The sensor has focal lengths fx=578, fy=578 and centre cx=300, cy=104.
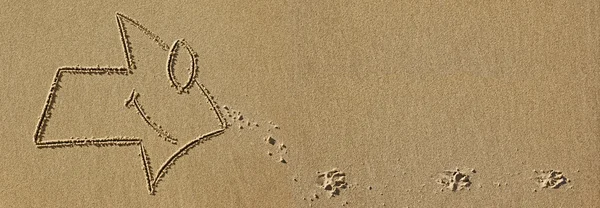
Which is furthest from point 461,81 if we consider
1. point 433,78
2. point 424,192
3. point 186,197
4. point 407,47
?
point 186,197

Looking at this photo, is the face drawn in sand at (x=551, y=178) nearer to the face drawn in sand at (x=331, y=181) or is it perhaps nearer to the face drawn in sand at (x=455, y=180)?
the face drawn in sand at (x=455, y=180)

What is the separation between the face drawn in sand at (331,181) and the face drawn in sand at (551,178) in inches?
34.9

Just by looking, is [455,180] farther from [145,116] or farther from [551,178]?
[145,116]

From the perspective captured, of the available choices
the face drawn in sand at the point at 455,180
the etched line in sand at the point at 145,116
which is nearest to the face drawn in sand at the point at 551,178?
the face drawn in sand at the point at 455,180

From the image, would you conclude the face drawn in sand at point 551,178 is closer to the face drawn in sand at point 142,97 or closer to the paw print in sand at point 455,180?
the paw print in sand at point 455,180

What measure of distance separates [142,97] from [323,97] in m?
0.81

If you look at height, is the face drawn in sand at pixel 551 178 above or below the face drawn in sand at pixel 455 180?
below

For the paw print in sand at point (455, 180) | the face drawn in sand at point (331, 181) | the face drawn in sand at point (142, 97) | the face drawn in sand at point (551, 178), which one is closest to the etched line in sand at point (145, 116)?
the face drawn in sand at point (142, 97)

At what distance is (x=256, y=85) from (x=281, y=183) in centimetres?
45

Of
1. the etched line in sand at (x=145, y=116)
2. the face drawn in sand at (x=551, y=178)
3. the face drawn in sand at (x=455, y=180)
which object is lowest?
the face drawn in sand at (x=551, y=178)

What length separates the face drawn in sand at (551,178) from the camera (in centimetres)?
259

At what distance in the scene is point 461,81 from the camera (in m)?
2.59

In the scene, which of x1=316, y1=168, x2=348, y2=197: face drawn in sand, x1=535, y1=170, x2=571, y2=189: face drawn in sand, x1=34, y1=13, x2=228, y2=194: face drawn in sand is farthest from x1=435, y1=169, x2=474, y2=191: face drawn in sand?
x1=34, y1=13, x2=228, y2=194: face drawn in sand

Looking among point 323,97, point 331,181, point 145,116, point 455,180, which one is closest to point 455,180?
point 455,180
